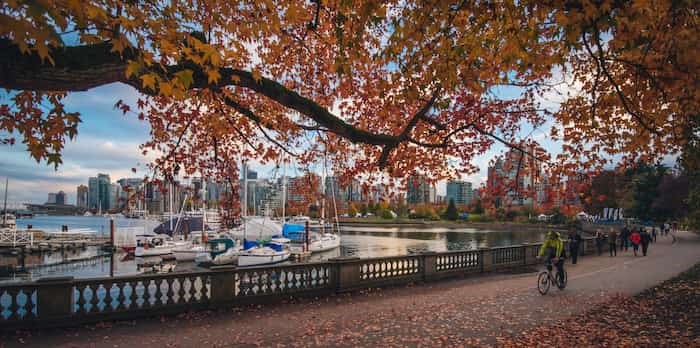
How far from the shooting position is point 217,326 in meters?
9.05

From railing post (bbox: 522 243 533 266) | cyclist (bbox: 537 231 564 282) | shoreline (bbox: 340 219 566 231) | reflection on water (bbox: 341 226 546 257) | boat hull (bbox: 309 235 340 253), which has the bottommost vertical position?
shoreline (bbox: 340 219 566 231)

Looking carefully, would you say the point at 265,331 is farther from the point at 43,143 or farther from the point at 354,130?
the point at 43,143

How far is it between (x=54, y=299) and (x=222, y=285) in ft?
11.7

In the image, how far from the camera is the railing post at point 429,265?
15.1 metres

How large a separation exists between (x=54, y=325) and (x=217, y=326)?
3321mm

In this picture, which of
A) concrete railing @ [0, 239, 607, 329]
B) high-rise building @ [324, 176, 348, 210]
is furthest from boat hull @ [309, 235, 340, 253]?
concrete railing @ [0, 239, 607, 329]

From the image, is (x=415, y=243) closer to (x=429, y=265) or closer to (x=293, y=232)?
(x=293, y=232)

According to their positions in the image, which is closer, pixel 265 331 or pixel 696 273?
pixel 265 331

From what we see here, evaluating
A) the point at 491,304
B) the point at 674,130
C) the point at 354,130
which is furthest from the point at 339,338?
the point at 674,130

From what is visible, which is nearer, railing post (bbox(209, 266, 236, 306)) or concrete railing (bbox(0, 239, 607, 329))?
concrete railing (bbox(0, 239, 607, 329))

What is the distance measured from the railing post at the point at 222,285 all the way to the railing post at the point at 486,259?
36.6 ft

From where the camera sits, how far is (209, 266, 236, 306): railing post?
1045cm

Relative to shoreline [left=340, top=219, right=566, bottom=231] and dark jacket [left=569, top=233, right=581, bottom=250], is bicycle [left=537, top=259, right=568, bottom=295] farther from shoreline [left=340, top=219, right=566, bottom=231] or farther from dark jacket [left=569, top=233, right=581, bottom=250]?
shoreline [left=340, top=219, right=566, bottom=231]

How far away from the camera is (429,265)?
1528 cm
